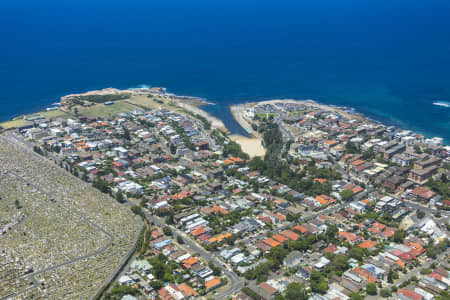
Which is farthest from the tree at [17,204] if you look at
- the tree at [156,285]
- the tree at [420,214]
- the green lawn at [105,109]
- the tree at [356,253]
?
the tree at [420,214]

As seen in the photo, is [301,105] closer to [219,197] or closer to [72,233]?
[219,197]

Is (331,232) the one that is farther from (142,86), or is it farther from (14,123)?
(142,86)

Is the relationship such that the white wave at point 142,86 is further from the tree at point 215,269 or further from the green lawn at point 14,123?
the tree at point 215,269

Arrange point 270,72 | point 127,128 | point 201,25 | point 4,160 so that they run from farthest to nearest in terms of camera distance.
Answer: point 201,25 < point 270,72 < point 127,128 < point 4,160

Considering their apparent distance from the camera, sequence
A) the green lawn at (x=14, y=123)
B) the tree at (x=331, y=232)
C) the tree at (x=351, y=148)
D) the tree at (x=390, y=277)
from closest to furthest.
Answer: the tree at (x=390, y=277), the tree at (x=331, y=232), the tree at (x=351, y=148), the green lawn at (x=14, y=123)

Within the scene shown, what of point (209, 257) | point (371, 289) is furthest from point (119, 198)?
point (371, 289)

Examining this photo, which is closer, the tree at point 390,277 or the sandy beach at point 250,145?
the tree at point 390,277

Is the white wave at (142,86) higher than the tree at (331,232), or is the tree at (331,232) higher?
the white wave at (142,86)

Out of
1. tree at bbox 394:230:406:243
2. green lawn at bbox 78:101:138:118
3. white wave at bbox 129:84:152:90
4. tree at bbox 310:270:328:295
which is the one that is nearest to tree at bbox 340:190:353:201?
tree at bbox 394:230:406:243

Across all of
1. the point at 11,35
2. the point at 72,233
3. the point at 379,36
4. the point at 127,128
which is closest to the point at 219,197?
the point at 72,233
